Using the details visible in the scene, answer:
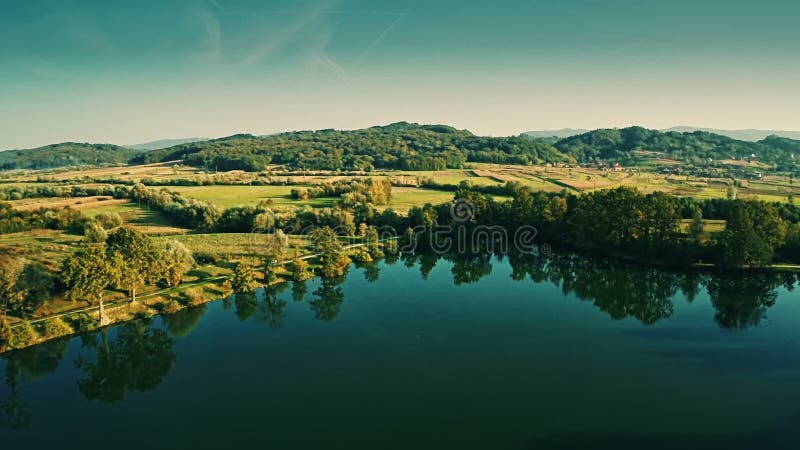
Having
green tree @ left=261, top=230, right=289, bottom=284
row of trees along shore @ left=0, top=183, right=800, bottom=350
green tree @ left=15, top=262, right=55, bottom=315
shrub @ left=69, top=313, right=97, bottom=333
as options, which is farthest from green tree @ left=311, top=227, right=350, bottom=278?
green tree @ left=15, top=262, right=55, bottom=315

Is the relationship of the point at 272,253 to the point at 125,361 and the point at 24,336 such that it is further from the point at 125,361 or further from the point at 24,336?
the point at 24,336

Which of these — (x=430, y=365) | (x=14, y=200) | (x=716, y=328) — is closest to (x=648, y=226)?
(x=716, y=328)

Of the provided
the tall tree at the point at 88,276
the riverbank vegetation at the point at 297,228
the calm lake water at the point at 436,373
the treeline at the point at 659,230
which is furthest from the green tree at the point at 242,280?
the treeline at the point at 659,230

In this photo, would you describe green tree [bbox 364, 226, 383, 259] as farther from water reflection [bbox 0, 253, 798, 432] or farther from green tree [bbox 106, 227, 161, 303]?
green tree [bbox 106, 227, 161, 303]

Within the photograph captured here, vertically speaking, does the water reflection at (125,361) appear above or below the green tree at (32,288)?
below

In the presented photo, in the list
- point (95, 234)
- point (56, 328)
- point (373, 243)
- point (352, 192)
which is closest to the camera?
point (56, 328)

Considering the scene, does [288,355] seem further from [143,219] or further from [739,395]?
[143,219]

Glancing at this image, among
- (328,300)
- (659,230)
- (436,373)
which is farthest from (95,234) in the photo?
(659,230)

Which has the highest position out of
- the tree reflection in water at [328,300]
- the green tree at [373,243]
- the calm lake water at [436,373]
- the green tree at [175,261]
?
the green tree at [175,261]

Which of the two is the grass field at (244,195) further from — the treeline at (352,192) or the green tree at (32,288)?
the green tree at (32,288)
